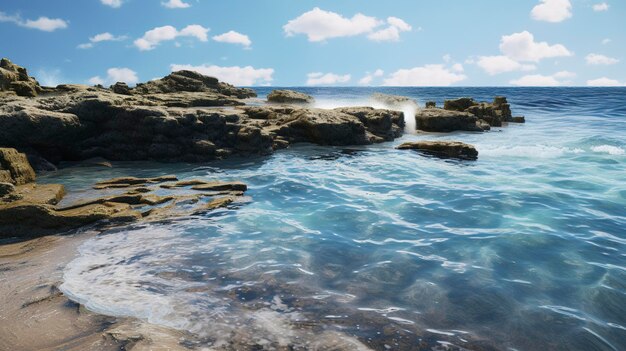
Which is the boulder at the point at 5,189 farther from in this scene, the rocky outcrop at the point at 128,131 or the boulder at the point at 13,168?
the rocky outcrop at the point at 128,131

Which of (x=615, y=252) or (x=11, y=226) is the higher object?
(x=11, y=226)

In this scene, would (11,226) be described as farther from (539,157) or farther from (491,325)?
(539,157)

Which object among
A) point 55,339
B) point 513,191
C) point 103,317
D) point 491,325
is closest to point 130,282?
point 103,317

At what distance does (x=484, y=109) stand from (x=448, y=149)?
1737cm

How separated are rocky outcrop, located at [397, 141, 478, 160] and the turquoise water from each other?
4299 mm

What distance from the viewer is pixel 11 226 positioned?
8.12 m

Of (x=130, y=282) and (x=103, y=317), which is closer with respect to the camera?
(x=103, y=317)

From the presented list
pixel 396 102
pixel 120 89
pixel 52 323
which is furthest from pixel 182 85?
pixel 52 323

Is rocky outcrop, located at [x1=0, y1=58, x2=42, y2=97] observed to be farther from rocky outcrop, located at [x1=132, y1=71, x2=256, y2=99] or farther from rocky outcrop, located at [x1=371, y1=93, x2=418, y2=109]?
rocky outcrop, located at [x1=371, y1=93, x2=418, y2=109]

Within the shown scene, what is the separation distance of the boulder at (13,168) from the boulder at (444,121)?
76.9ft

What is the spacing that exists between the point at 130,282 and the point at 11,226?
4.06 metres

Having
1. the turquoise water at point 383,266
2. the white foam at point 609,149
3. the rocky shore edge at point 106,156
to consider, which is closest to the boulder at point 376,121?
the rocky shore edge at point 106,156

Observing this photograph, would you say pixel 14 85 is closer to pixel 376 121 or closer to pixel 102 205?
pixel 102 205

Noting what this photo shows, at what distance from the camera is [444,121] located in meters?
27.6
